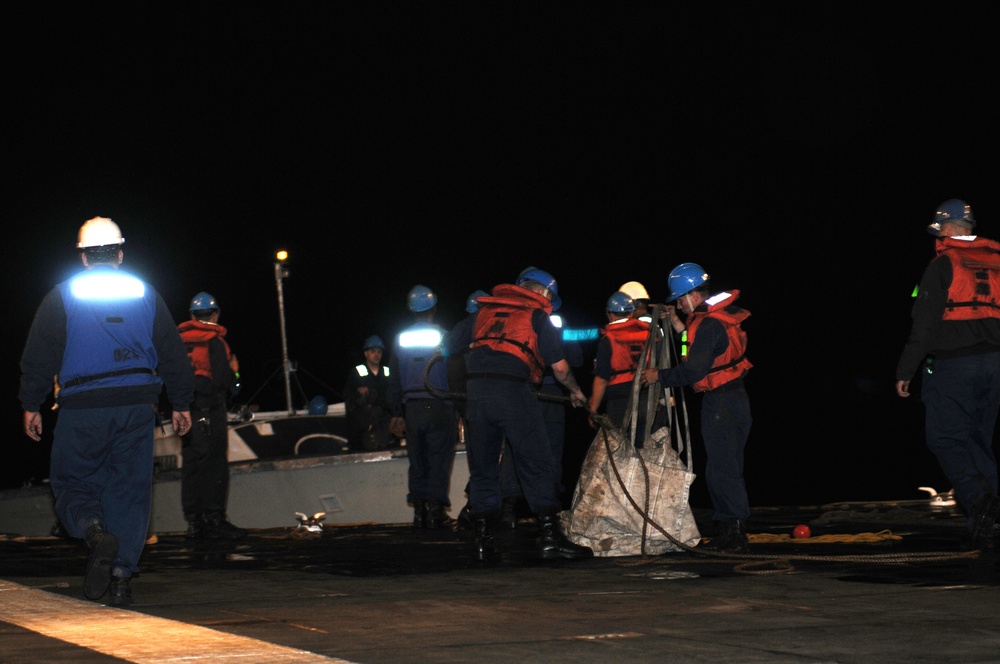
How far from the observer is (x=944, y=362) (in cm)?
847

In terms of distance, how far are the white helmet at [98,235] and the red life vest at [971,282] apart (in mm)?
4807

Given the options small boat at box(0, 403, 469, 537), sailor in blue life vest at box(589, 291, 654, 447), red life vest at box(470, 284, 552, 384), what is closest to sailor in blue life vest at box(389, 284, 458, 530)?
sailor in blue life vest at box(589, 291, 654, 447)

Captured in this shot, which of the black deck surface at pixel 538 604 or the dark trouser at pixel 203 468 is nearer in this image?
the black deck surface at pixel 538 604

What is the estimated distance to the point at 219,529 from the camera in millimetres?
11141

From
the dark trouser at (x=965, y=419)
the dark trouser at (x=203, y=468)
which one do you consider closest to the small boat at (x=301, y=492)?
the dark trouser at (x=203, y=468)

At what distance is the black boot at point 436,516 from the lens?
38.7 feet

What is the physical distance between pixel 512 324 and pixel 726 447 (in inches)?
60.1

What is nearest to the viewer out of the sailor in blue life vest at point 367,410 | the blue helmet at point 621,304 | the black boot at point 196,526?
the black boot at point 196,526

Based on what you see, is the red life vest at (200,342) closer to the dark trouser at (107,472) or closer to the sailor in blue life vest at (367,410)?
the sailor in blue life vest at (367,410)

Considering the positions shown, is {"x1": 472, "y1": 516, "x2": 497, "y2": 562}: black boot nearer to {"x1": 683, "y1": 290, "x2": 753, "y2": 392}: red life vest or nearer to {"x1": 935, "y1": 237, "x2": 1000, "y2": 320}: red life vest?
{"x1": 683, "y1": 290, "x2": 753, "y2": 392}: red life vest

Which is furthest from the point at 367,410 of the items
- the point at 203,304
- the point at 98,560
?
the point at 98,560

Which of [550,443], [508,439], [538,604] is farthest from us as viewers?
[550,443]

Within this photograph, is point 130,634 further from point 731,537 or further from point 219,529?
point 219,529

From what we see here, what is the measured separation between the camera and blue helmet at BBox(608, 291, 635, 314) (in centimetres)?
1223
